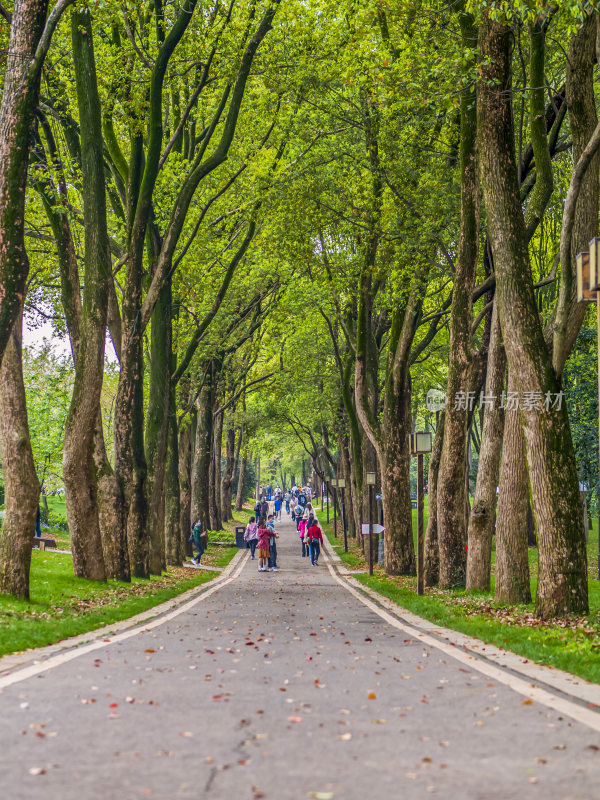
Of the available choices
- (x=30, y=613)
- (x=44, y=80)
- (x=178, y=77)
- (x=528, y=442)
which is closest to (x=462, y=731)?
(x=528, y=442)

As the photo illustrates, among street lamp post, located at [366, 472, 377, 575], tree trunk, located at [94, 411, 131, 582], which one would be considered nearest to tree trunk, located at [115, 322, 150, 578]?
tree trunk, located at [94, 411, 131, 582]

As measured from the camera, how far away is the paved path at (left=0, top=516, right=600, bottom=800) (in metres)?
4.00

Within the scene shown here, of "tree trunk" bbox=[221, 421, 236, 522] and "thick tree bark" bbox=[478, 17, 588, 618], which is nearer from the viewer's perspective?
"thick tree bark" bbox=[478, 17, 588, 618]

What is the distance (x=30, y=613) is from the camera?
11328mm

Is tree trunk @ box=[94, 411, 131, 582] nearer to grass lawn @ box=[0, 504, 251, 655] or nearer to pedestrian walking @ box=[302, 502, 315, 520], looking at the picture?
grass lawn @ box=[0, 504, 251, 655]

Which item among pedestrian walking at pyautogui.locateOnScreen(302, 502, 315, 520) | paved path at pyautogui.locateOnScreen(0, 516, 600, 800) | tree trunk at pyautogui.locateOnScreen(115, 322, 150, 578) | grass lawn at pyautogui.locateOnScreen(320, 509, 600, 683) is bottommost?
grass lawn at pyautogui.locateOnScreen(320, 509, 600, 683)

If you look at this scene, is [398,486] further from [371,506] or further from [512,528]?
[512,528]

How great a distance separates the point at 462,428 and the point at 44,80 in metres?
10.3

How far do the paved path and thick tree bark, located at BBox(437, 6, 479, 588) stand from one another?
8040 millimetres

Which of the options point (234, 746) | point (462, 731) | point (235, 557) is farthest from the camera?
point (235, 557)

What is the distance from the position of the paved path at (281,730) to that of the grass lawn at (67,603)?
147cm

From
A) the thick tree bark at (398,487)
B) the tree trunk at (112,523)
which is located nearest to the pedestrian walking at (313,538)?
the thick tree bark at (398,487)

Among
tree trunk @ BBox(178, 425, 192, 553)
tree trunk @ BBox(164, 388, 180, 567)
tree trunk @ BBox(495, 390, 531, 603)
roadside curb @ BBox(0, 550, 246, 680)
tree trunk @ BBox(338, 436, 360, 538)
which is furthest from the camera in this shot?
tree trunk @ BBox(338, 436, 360, 538)

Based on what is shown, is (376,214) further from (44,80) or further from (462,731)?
(462,731)
